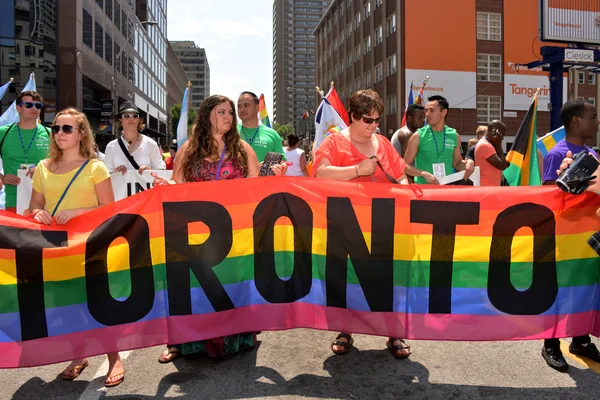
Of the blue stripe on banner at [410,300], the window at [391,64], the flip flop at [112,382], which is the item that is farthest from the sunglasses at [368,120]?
the window at [391,64]

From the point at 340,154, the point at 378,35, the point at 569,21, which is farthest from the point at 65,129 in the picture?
the point at 378,35

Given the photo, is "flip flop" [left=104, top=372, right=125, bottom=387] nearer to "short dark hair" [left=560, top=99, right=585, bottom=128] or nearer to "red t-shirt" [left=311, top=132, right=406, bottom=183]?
"red t-shirt" [left=311, top=132, right=406, bottom=183]

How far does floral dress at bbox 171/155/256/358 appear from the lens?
4004 mm

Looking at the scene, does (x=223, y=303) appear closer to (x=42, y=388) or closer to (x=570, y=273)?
(x=42, y=388)

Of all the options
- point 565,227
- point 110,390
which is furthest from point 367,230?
point 110,390

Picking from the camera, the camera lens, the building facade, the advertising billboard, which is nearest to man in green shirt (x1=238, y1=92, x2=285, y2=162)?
the camera

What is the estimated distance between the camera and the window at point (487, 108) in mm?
42438

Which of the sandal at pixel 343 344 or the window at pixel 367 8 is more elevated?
the window at pixel 367 8

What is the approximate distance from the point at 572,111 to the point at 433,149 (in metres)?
1.86

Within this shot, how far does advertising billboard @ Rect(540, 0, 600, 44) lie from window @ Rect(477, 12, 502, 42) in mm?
23829

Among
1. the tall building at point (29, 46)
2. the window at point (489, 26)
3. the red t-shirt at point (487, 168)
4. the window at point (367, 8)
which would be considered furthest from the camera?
the window at point (367, 8)

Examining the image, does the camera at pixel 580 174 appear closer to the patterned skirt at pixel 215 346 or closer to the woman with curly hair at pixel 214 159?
the woman with curly hair at pixel 214 159

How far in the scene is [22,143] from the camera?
19.1ft

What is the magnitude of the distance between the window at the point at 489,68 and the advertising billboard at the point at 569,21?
920 inches
